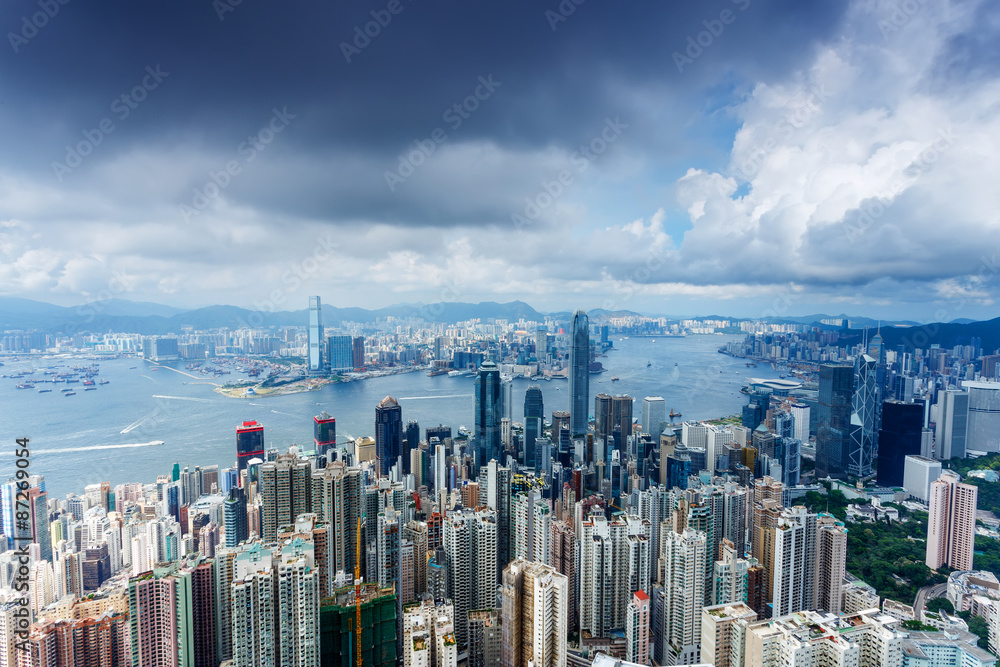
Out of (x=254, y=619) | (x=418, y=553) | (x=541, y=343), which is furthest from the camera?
(x=541, y=343)

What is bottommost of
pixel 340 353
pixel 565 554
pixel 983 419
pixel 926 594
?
pixel 926 594

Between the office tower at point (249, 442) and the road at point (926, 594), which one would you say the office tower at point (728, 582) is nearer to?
the road at point (926, 594)

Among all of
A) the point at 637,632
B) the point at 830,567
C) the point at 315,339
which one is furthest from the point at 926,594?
the point at 315,339

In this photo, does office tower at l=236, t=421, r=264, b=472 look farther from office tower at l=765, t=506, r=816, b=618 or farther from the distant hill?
office tower at l=765, t=506, r=816, b=618

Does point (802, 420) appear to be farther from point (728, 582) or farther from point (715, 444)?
point (728, 582)

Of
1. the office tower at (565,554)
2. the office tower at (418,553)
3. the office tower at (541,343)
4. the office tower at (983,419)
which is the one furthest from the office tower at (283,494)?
the office tower at (983,419)
